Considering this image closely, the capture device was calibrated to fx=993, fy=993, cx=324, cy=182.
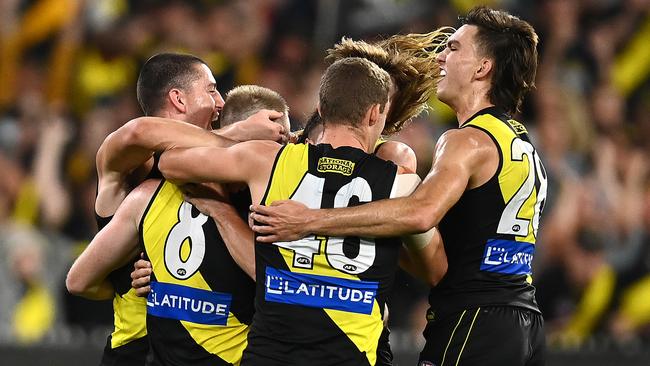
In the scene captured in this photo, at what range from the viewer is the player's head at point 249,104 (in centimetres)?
424

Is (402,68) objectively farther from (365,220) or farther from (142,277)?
(142,277)

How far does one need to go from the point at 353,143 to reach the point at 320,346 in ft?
2.45

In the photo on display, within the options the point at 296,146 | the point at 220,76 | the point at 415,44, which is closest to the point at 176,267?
the point at 296,146

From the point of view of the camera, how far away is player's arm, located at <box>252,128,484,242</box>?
356 centimetres

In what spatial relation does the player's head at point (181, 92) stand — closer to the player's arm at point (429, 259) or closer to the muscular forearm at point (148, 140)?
the muscular forearm at point (148, 140)

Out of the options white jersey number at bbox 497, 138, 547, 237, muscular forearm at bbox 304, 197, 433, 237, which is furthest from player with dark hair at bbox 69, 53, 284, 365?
white jersey number at bbox 497, 138, 547, 237

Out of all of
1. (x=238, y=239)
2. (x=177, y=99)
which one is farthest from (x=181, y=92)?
(x=238, y=239)

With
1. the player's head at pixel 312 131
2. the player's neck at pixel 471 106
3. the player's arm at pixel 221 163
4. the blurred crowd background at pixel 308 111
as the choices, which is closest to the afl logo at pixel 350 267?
the player's arm at pixel 221 163

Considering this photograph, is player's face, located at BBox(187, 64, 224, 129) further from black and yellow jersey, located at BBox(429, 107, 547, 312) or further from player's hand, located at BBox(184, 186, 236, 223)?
black and yellow jersey, located at BBox(429, 107, 547, 312)

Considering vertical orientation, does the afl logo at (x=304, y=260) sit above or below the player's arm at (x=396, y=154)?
below

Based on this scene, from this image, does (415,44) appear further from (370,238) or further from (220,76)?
(220,76)

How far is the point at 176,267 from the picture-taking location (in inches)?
153

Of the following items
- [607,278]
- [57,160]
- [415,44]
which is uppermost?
[415,44]

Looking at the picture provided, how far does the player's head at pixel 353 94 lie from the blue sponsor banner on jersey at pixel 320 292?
0.58 m
